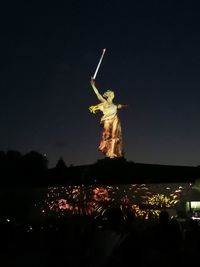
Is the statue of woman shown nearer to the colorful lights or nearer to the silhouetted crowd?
the colorful lights

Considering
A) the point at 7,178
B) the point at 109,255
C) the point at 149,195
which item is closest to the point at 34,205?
the point at 7,178

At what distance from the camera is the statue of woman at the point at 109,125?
32219 millimetres

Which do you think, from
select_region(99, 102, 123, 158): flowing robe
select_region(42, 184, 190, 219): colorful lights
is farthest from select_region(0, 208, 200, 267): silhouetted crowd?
select_region(99, 102, 123, 158): flowing robe

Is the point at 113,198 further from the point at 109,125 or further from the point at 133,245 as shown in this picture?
the point at 133,245

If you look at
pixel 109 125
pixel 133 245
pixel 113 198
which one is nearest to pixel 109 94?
pixel 109 125

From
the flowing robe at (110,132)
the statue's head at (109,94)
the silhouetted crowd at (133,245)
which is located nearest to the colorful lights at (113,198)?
the flowing robe at (110,132)

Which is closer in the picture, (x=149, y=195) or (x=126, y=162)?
(x=149, y=195)

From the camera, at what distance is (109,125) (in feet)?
107

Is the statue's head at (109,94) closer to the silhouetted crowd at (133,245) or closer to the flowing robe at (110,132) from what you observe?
the flowing robe at (110,132)

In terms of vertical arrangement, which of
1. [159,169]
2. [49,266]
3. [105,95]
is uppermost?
[105,95]

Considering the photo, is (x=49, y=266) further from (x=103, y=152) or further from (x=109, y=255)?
(x=103, y=152)

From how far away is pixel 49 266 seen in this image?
6.91 meters

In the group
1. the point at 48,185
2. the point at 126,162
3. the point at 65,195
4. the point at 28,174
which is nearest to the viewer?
the point at 65,195

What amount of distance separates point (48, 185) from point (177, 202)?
7.61 m
